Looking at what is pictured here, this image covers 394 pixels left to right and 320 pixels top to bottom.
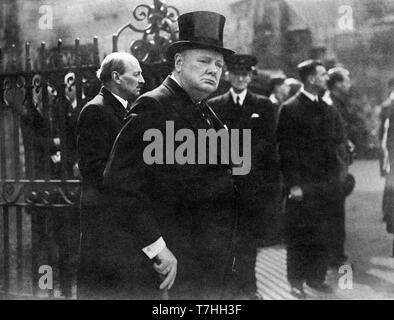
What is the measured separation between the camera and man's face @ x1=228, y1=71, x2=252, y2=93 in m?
3.96

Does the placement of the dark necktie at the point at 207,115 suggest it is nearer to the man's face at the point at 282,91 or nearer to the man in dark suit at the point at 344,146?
the man in dark suit at the point at 344,146

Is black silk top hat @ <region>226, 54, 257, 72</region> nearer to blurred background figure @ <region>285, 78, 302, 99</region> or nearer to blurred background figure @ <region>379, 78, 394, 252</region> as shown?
blurred background figure @ <region>379, 78, 394, 252</region>

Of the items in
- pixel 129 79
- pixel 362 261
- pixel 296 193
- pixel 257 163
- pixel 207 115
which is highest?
pixel 129 79

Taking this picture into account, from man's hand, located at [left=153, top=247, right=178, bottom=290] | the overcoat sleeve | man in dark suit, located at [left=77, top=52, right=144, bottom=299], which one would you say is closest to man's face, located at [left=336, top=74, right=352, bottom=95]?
man in dark suit, located at [left=77, top=52, right=144, bottom=299]

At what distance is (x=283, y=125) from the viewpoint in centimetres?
412

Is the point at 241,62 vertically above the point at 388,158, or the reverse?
the point at 241,62

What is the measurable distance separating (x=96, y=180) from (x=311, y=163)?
187cm

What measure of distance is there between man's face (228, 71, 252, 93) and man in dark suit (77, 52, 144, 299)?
0.94m

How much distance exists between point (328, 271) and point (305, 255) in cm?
30

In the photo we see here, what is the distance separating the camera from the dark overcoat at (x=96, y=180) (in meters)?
3.04

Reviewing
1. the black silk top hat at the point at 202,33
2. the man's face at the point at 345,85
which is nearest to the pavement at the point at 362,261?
the man's face at the point at 345,85

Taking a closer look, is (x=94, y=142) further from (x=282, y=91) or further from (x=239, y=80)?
(x=282, y=91)

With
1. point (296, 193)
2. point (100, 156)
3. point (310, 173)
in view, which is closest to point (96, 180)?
point (100, 156)

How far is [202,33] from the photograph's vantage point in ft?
9.32
